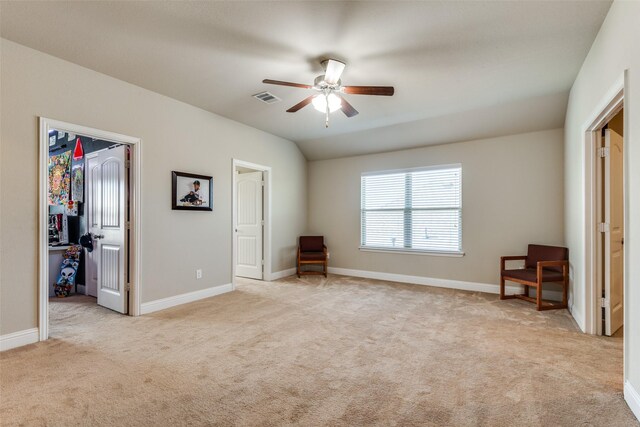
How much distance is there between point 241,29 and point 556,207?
457cm

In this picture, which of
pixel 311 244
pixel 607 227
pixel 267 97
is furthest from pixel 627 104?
pixel 311 244

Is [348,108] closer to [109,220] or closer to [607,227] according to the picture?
[607,227]

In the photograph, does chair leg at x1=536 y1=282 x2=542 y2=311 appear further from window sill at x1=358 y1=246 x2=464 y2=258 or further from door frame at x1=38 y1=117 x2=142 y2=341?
door frame at x1=38 y1=117 x2=142 y2=341

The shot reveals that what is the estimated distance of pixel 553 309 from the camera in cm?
380

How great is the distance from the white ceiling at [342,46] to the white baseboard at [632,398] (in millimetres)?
2512

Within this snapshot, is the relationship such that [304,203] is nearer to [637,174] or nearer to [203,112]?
[203,112]

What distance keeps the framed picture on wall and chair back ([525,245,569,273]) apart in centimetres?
455

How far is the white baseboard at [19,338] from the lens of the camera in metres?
2.62

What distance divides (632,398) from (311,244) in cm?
469

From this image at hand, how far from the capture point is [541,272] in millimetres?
3773

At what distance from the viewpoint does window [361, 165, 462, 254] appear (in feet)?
16.7

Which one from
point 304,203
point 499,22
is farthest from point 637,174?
point 304,203

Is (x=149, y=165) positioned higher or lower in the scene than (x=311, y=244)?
higher

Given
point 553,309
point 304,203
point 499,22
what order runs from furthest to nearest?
point 304,203
point 553,309
point 499,22
